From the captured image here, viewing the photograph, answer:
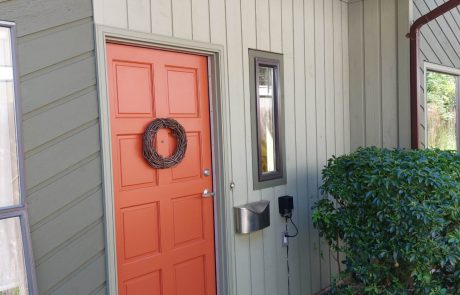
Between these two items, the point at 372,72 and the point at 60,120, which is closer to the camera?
the point at 60,120

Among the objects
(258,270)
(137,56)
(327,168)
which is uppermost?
(137,56)

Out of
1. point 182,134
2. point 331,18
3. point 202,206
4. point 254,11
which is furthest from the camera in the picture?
point 331,18

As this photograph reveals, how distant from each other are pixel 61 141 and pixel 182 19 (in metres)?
1.07

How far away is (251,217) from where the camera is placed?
2.92 metres

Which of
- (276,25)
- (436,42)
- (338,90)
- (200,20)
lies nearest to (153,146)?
(200,20)

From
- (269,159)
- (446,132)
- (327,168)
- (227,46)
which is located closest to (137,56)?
(227,46)

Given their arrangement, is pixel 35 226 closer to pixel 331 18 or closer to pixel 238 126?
pixel 238 126

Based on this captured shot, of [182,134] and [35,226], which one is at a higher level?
[182,134]

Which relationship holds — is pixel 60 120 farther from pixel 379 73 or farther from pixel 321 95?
pixel 379 73

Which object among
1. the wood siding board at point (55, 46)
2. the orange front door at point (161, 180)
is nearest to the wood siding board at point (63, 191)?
the orange front door at point (161, 180)

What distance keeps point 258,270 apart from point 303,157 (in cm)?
102

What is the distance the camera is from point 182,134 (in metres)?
2.61

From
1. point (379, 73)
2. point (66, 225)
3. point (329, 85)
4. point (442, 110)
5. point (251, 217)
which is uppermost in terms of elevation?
point (379, 73)

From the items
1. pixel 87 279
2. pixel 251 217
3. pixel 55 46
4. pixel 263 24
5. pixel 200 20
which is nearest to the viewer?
pixel 55 46
